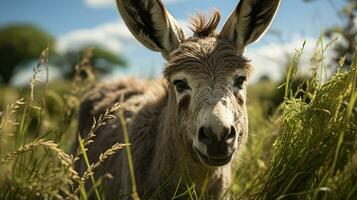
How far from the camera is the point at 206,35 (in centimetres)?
370

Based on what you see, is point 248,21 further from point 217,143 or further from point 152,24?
point 217,143

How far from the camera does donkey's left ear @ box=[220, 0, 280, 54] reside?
349 centimetres

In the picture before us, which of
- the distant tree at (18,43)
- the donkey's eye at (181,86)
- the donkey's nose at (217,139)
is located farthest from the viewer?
the distant tree at (18,43)

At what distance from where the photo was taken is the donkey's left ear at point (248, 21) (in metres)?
3.49

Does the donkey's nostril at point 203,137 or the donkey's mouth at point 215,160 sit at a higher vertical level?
the donkey's nostril at point 203,137

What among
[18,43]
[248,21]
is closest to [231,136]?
[248,21]

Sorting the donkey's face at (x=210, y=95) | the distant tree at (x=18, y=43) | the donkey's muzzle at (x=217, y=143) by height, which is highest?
the distant tree at (x=18, y=43)

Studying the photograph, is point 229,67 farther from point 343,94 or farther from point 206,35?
point 343,94

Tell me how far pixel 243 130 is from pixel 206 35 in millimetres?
980

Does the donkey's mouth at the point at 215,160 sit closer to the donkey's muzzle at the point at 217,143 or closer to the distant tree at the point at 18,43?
the donkey's muzzle at the point at 217,143

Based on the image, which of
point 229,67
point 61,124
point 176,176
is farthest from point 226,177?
point 61,124

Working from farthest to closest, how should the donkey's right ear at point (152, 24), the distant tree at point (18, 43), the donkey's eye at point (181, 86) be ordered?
the distant tree at point (18, 43), the donkey's right ear at point (152, 24), the donkey's eye at point (181, 86)

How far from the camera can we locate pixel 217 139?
260 centimetres

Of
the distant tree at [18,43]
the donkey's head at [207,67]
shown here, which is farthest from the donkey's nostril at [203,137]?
the distant tree at [18,43]
